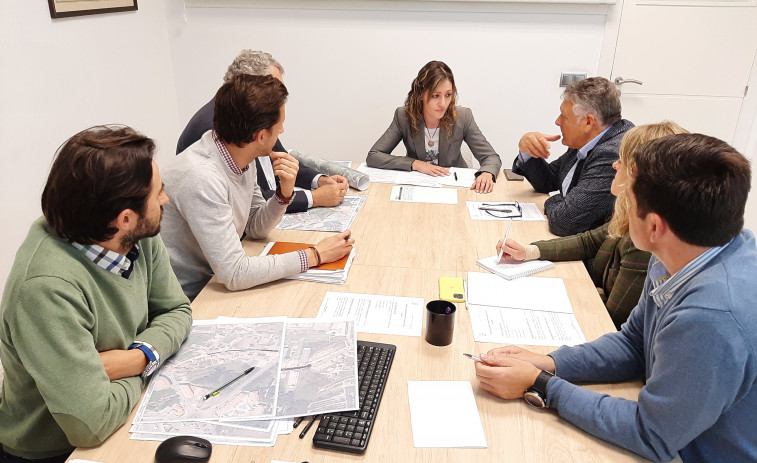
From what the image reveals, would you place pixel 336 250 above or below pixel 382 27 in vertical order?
below

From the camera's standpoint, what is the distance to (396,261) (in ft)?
5.90

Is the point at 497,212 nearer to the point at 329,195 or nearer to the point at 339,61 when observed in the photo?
the point at 329,195

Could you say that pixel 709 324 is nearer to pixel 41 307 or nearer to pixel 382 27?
pixel 41 307

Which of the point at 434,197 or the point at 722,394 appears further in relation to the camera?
the point at 434,197

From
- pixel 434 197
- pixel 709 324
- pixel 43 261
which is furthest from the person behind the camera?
pixel 434 197

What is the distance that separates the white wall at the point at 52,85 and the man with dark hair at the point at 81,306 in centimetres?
156

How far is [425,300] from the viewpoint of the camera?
156 cm

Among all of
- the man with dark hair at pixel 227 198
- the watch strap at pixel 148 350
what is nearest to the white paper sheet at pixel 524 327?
the man with dark hair at pixel 227 198

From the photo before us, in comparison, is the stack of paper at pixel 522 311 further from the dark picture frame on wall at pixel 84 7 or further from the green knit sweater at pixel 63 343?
the dark picture frame on wall at pixel 84 7

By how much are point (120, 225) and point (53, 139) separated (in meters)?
2.16

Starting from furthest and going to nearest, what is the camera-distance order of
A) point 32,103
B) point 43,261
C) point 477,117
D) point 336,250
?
point 477,117 < point 32,103 < point 336,250 < point 43,261

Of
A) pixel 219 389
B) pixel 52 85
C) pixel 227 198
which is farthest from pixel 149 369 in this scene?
pixel 52 85

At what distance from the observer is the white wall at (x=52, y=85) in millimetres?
2564

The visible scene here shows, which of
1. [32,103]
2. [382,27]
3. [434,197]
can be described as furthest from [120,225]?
[382,27]
